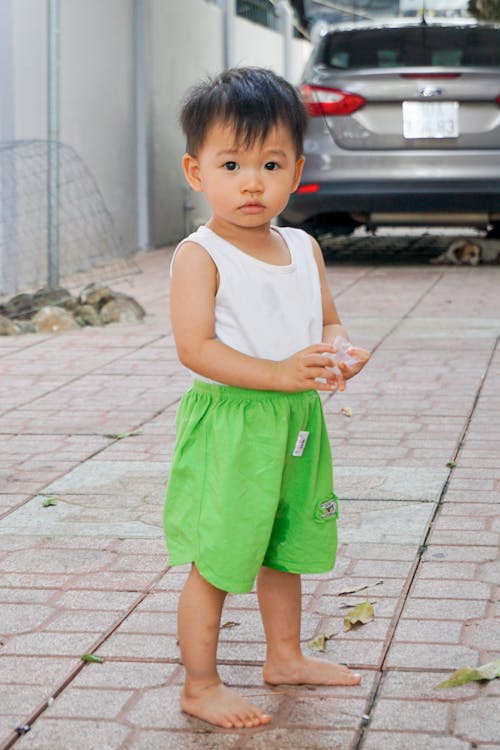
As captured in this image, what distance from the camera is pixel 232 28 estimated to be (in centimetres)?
1828

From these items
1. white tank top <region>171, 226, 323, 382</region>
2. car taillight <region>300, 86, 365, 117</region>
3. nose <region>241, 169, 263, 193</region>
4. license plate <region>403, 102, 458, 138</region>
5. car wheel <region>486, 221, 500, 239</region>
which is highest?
car taillight <region>300, 86, 365, 117</region>

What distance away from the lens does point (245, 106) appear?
293 centimetres

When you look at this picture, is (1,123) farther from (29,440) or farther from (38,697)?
(38,697)

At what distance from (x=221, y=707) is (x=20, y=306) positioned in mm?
6391

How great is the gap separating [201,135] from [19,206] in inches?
317

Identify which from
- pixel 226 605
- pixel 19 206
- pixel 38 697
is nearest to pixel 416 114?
pixel 19 206

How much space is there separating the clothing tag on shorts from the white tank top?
168mm

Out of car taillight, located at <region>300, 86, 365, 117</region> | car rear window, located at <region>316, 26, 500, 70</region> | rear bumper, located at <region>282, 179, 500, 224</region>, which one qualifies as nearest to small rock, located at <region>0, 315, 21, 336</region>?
rear bumper, located at <region>282, 179, 500, 224</region>

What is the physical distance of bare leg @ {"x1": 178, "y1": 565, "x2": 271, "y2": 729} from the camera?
9.90 feet

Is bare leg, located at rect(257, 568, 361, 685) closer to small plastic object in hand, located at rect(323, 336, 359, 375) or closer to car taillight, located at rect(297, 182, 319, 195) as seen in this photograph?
small plastic object in hand, located at rect(323, 336, 359, 375)

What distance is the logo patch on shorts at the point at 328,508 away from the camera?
10.2ft

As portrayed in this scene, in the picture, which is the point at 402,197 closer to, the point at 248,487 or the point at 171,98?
the point at 171,98

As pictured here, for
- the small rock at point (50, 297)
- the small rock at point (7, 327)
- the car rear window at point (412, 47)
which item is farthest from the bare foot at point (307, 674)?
the car rear window at point (412, 47)

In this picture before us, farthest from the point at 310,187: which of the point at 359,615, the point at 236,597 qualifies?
the point at 359,615
